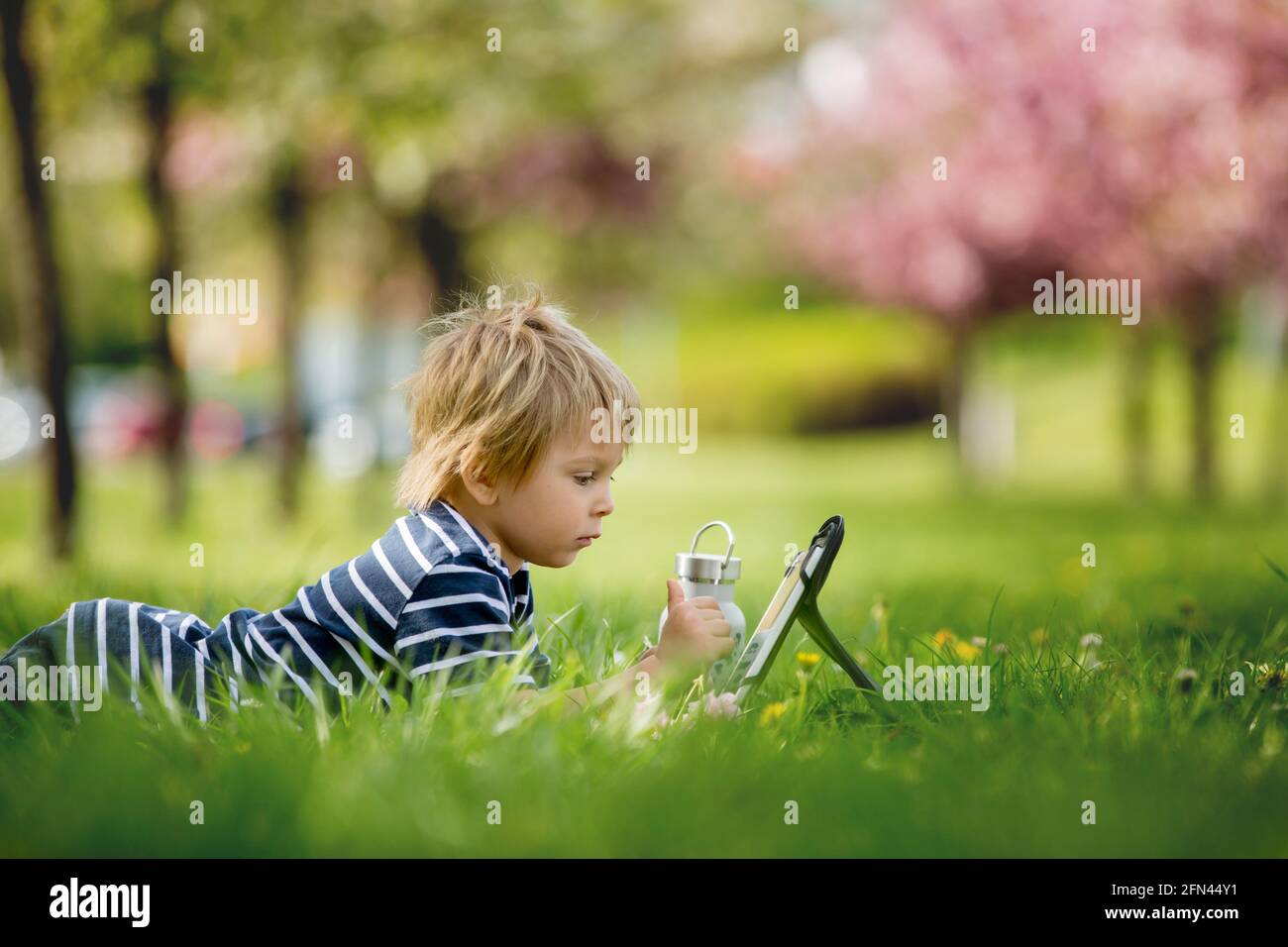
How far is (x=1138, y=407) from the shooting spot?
15.8 meters

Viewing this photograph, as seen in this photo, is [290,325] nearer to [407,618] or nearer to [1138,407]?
[407,618]

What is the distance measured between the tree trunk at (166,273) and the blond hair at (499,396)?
20.4 ft

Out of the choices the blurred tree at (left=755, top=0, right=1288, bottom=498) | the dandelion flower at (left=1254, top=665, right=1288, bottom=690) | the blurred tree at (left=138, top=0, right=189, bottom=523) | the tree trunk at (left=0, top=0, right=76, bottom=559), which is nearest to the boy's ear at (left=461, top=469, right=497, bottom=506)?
the dandelion flower at (left=1254, top=665, right=1288, bottom=690)

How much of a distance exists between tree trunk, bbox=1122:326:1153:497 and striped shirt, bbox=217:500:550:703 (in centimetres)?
1367

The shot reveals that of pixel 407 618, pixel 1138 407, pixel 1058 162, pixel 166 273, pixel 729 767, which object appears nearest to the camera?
pixel 729 767

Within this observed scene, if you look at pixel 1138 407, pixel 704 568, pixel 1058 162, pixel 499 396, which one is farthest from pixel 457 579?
pixel 1138 407

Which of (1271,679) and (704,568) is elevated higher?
(704,568)

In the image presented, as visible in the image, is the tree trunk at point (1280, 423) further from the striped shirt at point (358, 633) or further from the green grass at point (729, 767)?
the striped shirt at point (358, 633)

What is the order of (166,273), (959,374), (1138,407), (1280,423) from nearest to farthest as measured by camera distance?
1. (166,273)
2. (1280,423)
3. (1138,407)
4. (959,374)

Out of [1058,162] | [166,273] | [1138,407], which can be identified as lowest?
[1138,407]

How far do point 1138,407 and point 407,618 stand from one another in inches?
573

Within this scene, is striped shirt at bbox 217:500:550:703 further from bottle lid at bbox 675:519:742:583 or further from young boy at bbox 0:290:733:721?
bottle lid at bbox 675:519:742:583

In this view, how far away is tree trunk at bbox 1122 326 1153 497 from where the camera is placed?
15.4 m
